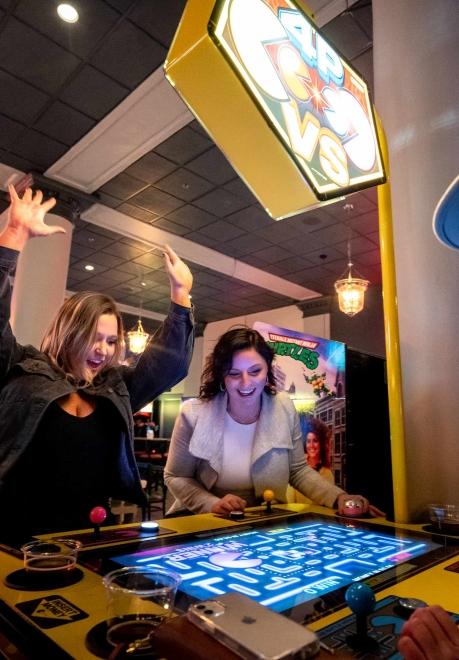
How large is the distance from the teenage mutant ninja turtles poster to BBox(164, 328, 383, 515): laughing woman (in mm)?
1183

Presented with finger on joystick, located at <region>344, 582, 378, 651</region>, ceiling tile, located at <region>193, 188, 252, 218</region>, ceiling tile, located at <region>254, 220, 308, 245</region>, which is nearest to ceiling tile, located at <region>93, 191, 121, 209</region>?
ceiling tile, located at <region>193, 188, 252, 218</region>

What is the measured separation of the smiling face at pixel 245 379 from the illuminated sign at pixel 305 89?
2.87ft

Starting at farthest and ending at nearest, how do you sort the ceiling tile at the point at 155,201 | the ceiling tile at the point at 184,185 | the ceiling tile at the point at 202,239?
1. the ceiling tile at the point at 202,239
2. the ceiling tile at the point at 155,201
3. the ceiling tile at the point at 184,185

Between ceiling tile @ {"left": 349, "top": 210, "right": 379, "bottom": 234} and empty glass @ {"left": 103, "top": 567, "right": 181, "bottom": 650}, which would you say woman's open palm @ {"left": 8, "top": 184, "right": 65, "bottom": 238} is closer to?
empty glass @ {"left": 103, "top": 567, "right": 181, "bottom": 650}

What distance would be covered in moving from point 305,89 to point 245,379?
1.15 meters

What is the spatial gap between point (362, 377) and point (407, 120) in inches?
45.4

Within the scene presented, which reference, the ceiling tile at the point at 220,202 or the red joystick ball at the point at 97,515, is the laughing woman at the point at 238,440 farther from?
the ceiling tile at the point at 220,202

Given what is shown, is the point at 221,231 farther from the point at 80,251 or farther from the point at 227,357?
the point at 227,357

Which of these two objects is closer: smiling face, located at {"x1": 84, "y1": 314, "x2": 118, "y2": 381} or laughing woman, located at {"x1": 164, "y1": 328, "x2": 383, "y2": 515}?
smiling face, located at {"x1": 84, "y1": 314, "x2": 118, "y2": 381}

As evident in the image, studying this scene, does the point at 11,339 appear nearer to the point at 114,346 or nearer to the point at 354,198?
the point at 114,346

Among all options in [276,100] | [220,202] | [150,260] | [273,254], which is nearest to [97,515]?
[276,100]

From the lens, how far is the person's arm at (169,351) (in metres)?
1.82

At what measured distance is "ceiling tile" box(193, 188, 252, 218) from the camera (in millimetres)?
5555

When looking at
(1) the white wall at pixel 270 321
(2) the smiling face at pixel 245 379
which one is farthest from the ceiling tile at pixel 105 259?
(2) the smiling face at pixel 245 379
